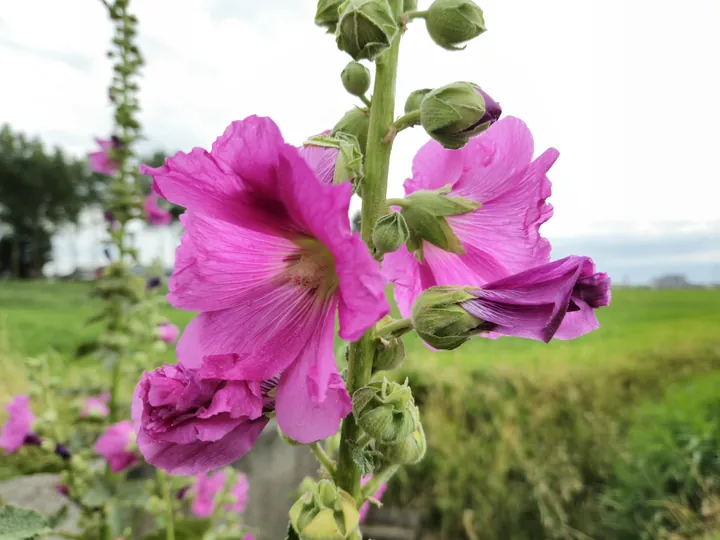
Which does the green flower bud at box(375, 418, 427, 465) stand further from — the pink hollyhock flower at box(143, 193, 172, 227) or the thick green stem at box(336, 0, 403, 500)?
the pink hollyhock flower at box(143, 193, 172, 227)

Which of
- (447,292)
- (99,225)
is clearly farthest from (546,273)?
(99,225)

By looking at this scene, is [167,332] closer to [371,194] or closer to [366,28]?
[371,194]

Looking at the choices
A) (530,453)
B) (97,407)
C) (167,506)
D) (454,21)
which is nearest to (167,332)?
(97,407)

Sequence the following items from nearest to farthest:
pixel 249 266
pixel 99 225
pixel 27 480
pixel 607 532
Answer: pixel 249 266, pixel 99 225, pixel 27 480, pixel 607 532

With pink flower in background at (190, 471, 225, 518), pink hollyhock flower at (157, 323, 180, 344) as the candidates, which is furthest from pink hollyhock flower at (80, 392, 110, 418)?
pink flower in background at (190, 471, 225, 518)

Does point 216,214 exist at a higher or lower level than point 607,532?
higher

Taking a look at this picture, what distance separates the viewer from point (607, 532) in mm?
3920

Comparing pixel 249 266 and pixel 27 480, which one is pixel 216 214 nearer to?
pixel 249 266

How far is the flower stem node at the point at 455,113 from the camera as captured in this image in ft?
2.62

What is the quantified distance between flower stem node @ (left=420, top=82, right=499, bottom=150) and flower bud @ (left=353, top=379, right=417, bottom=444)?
1.26 ft

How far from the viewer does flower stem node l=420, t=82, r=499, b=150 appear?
0.80 meters

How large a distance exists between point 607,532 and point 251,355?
4108 millimetres

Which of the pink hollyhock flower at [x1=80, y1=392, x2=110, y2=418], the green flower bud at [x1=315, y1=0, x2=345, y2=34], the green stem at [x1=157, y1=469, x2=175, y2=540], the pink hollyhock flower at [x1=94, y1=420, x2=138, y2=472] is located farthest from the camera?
the pink hollyhock flower at [x1=80, y1=392, x2=110, y2=418]

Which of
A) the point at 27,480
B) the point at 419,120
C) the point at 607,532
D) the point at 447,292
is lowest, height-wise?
the point at 607,532
